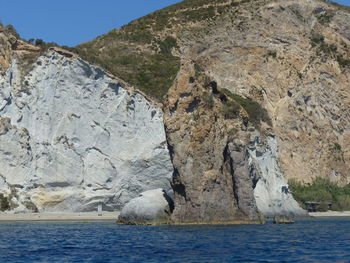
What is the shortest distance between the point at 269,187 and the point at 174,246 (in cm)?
4450

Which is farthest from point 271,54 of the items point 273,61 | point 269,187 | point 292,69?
point 269,187

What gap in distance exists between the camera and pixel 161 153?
7700 centimetres

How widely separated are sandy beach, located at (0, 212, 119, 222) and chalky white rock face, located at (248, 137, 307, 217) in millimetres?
17155

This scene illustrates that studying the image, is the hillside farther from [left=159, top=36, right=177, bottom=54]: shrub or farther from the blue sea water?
the blue sea water

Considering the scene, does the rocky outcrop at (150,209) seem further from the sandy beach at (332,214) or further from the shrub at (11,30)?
the shrub at (11,30)

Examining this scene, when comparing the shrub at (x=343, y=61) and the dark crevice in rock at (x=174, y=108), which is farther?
the shrub at (x=343, y=61)

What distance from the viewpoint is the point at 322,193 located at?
9312 centimetres

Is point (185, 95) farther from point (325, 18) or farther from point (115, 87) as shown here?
point (325, 18)

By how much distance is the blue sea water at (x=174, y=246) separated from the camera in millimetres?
29344

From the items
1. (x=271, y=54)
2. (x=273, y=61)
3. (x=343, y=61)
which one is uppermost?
(x=271, y=54)

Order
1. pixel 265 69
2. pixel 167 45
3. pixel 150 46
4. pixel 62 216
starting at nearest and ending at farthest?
pixel 62 216
pixel 265 69
pixel 150 46
pixel 167 45

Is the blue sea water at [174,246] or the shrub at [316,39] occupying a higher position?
the shrub at [316,39]

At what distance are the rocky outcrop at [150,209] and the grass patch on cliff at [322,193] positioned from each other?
123 ft

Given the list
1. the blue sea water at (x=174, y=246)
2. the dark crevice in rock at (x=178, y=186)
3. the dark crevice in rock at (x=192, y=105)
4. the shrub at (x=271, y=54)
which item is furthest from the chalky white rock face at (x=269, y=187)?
the shrub at (x=271, y=54)
